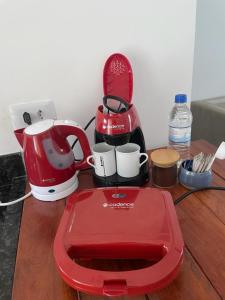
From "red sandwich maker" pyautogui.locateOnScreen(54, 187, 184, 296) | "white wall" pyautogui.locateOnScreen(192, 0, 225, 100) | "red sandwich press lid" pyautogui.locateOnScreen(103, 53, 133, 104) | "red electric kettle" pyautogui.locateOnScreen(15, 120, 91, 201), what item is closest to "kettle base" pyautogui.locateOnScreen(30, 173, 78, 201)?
"red electric kettle" pyautogui.locateOnScreen(15, 120, 91, 201)

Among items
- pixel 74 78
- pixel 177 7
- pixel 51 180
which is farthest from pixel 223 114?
pixel 51 180

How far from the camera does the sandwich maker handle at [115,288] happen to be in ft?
1.24

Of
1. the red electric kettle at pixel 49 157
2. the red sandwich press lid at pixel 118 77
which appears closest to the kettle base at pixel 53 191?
the red electric kettle at pixel 49 157

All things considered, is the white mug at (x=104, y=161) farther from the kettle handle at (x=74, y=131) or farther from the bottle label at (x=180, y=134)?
the bottle label at (x=180, y=134)

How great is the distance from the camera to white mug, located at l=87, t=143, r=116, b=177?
648 millimetres

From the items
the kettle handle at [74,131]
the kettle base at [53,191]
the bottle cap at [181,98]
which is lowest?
the kettle base at [53,191]

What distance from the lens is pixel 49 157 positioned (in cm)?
62

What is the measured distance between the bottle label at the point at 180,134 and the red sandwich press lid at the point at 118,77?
159 millimetres

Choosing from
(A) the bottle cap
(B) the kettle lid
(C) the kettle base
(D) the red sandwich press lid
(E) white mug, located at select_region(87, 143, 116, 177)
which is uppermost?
(D) the red sandwich press lid

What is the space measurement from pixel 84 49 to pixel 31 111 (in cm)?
24

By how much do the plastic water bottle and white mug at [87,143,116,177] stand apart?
0.67 ft

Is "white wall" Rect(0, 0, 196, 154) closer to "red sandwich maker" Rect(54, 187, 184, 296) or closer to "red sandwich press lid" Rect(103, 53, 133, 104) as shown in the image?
"red sandwich press lid" Rect(103, 53, 133, 104)

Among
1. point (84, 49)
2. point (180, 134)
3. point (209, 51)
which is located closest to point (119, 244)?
point (180, 134)

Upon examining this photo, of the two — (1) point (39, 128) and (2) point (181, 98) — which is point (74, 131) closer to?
(1) point (39, 128)
